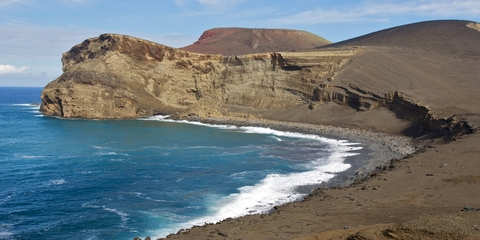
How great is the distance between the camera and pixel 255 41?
374 feet

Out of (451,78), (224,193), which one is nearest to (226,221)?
(224,193)

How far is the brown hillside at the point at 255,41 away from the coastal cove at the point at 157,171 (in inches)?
2530

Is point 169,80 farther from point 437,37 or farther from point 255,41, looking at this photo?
point 255,41

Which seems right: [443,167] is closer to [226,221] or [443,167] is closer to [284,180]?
[284,180]

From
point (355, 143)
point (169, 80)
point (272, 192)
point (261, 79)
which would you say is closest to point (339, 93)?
point (261, 79)

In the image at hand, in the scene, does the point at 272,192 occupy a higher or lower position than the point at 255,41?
lower

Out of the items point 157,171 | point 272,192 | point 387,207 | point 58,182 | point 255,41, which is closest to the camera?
point 387,207

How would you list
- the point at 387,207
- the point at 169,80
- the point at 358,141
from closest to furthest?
the point at 387,207 → the point at 358,141 → the point at 169,80

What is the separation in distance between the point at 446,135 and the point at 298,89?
24964 millimetres

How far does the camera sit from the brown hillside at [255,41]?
4257 inches

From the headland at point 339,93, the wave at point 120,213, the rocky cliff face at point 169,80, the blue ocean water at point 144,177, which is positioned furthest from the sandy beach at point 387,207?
the rocky cliff face at point 169,80

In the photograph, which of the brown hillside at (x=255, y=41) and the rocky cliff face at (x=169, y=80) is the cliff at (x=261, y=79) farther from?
the brown hillside at (x=255, y=41)

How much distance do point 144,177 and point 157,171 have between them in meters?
1.61

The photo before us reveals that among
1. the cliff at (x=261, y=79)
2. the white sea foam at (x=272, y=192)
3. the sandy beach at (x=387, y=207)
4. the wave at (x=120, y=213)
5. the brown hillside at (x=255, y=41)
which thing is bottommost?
the white sea foam at (x=272, y=192)
